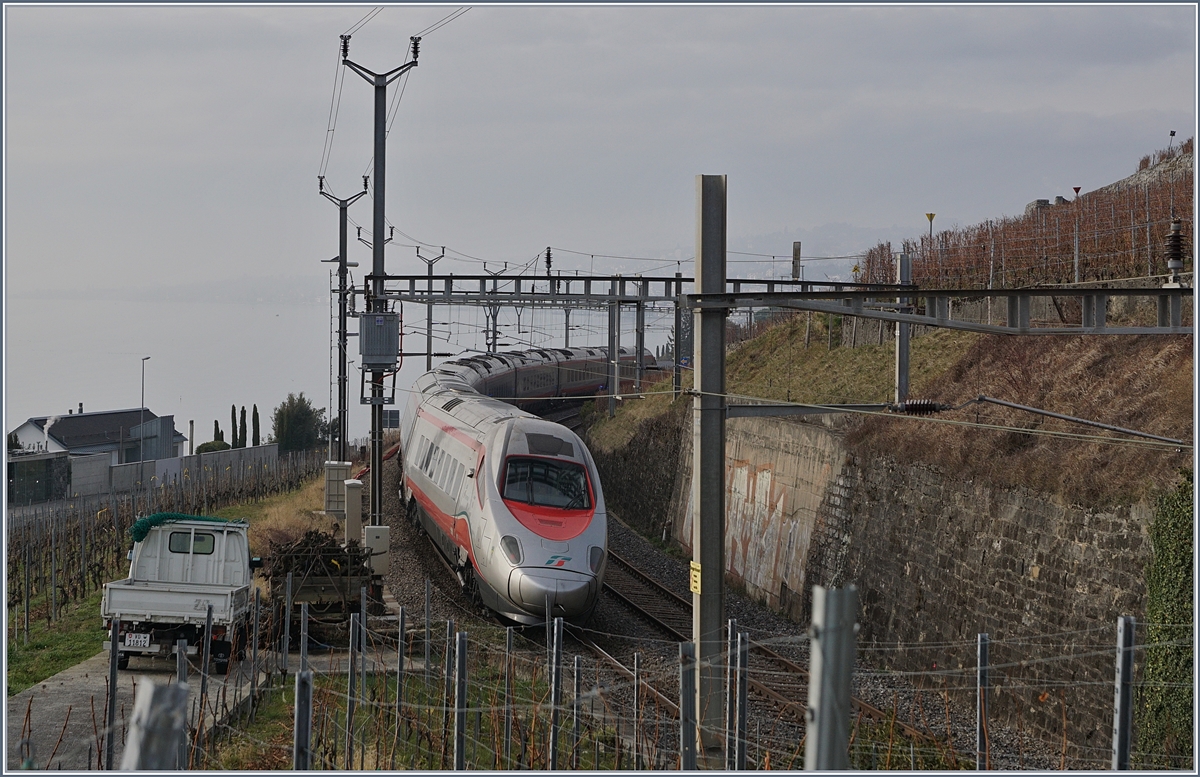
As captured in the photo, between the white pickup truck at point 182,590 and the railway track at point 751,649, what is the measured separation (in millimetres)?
6950

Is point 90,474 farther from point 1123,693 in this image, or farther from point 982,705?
point 1123,693

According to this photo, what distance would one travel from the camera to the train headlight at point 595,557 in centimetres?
1828

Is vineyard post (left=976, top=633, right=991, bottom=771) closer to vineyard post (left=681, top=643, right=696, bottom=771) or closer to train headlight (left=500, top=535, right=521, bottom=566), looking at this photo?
vineyard post (left=681, top=643, right=696, bottom=771)

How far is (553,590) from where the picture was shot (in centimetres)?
1766

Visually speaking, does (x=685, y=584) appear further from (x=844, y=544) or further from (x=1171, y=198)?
(x=1171, y=198)

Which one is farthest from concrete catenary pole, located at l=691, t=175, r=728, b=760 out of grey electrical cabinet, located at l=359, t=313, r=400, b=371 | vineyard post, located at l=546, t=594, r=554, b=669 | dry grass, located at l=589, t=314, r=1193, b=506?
grey electrical cabinet, located at l=359, t=313, r=400, b=371

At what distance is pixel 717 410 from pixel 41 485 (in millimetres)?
49089

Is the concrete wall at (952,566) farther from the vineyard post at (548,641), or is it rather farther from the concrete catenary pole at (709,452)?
the vineyard post at (548,641)

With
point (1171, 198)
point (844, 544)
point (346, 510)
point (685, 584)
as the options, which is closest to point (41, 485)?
point (346, 510)

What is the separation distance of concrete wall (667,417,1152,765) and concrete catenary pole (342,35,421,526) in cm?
807

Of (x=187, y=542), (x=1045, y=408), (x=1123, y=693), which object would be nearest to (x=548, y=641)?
(x=187, y=542)

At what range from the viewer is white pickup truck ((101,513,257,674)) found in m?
16.0

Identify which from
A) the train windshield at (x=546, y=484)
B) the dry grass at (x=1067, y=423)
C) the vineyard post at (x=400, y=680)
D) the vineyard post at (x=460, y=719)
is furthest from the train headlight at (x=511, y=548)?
the vineyard post at (x=460, y=719)

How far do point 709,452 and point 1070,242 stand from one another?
80.4ft
